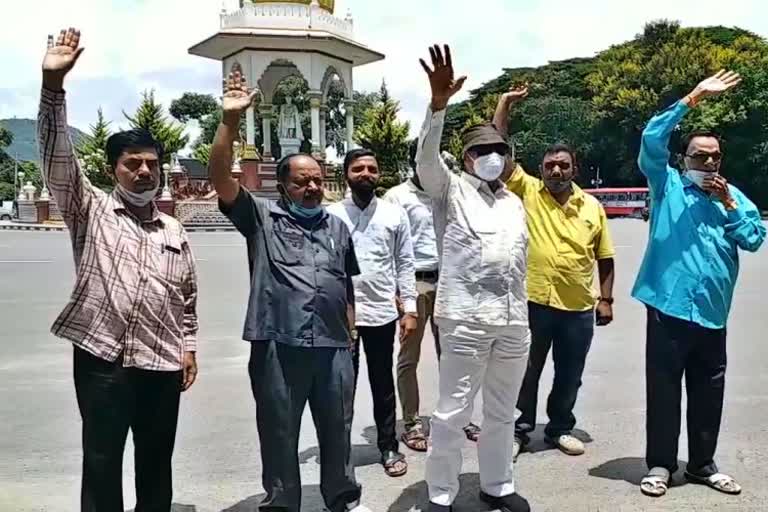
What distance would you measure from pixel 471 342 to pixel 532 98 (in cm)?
5488

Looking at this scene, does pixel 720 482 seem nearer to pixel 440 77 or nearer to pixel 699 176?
pixel 699 176

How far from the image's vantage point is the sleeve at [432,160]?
3678 mm

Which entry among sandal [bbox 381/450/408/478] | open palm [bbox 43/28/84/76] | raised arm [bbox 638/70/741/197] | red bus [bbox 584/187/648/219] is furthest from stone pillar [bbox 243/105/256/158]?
open palm [bbox 43/28/84/76]

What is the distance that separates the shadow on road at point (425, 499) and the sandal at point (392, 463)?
166mm

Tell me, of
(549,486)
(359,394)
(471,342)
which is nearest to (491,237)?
(471,342)

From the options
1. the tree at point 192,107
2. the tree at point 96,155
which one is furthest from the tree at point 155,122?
the tree at point 192,107

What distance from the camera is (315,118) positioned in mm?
35594

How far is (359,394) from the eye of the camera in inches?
255

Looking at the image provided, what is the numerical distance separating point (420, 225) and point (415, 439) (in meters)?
1.30

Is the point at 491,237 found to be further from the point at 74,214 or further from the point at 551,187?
the point at 74,214

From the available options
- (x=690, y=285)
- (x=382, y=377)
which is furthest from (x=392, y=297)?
(x=690, y=285)

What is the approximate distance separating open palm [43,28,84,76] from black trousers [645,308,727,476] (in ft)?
9.95

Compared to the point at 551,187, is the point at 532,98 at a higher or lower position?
higher

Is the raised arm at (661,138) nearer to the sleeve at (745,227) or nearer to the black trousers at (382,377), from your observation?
the sleeve at (745,227)
